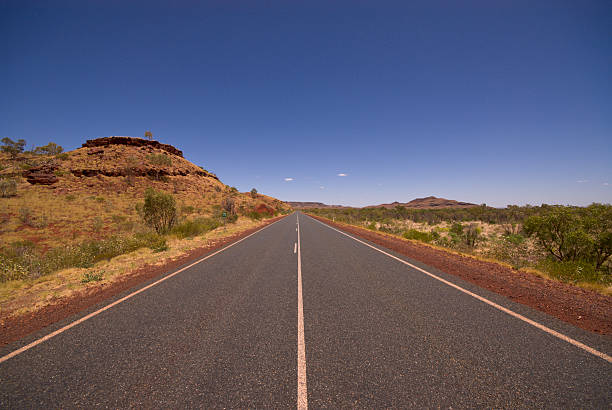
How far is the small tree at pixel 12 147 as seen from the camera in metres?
43.8

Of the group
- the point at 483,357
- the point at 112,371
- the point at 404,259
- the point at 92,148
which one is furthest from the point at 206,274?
the point at 92,148

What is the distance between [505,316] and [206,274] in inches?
280

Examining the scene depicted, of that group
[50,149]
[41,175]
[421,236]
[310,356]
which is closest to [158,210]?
[310,356]

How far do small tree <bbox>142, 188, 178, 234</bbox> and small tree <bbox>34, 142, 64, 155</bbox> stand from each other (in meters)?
62.1

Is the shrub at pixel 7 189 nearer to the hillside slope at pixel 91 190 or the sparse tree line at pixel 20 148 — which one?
the hillside slope at pixel 91 190

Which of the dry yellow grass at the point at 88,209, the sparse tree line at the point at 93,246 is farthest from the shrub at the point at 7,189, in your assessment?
the sparse tree line at the point at 93,246

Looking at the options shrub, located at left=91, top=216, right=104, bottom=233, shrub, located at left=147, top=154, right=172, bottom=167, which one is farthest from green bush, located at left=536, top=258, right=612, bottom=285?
shrub, located at left=147, top=154, right=172, bottom=167

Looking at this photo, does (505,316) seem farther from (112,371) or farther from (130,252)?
(130,252)

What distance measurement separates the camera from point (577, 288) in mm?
5082

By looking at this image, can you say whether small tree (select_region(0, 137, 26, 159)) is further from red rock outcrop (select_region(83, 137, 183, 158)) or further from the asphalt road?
the asphalt road

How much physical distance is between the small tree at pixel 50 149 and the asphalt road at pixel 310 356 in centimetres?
7448

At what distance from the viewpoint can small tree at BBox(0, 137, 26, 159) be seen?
43812mm

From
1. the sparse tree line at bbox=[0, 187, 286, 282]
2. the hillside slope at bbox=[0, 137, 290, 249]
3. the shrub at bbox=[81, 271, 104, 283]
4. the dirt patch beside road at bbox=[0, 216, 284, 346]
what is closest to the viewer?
the dirt patch beside road at bbox=[0, 216, 284, 346]

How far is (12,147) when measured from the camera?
Result: 45.5 metres
